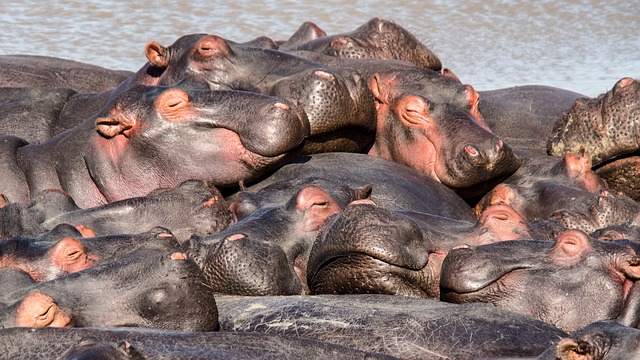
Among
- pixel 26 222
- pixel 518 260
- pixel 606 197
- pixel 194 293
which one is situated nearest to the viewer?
pixel 194 293

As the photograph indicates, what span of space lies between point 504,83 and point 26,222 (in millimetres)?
6496

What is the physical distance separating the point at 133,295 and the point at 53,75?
3.96m

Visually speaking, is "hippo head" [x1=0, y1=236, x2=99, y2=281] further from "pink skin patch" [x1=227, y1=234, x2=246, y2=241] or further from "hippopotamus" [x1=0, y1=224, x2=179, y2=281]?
"pink skin patch" [x1=227, y1=234, x2=246, y2=241]

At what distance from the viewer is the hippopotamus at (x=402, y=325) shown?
331 cm

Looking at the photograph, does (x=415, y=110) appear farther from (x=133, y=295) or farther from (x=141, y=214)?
(x=133, y=295)

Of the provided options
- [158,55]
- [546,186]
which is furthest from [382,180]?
[158,55]

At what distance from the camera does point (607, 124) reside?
5.63 m

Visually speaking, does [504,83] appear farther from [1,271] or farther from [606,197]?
[1,271]

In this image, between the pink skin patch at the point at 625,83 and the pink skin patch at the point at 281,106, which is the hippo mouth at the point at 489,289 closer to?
the pink skin patch at the point at 281,106

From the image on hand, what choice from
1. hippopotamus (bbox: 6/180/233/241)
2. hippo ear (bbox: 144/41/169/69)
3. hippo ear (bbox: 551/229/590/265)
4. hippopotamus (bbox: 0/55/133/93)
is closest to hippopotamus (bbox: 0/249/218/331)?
hippopotamus (bbox: 6/180/233/241)

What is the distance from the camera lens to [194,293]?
3533mm

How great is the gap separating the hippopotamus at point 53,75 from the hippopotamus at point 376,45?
4.88ft

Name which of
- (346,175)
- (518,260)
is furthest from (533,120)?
(518,260)

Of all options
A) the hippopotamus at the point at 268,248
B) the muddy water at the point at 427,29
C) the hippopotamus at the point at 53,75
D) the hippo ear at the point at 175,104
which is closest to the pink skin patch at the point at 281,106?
the hippo ear at the point at 175,104
